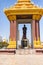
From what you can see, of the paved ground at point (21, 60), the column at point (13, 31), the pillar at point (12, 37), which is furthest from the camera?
the column at point (13, 31)

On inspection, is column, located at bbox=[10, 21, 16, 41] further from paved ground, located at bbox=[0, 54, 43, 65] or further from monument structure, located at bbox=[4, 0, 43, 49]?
paved ground, located at bbox=[0, 54, 43, 65]

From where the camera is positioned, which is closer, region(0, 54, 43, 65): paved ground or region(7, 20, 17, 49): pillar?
region(0, 54, 43, 65): paved ground

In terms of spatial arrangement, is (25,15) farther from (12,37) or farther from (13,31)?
(12,37)

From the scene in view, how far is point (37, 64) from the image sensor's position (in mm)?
14883

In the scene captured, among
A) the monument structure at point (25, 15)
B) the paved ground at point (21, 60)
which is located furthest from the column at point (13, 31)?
the paved ground at point (21, 60)

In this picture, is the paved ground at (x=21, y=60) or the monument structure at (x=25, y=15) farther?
the monument structure at (x=25, y=15)

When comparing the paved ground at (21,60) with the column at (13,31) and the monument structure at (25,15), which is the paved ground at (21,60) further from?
the column at (13,31)

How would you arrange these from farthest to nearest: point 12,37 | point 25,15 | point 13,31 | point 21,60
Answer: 1. point 25,15
2. point 13,31
3. point 12,37
4. point 21,60

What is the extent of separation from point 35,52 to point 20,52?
1614 millimetres

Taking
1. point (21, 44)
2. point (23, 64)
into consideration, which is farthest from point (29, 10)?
point (23, 64)

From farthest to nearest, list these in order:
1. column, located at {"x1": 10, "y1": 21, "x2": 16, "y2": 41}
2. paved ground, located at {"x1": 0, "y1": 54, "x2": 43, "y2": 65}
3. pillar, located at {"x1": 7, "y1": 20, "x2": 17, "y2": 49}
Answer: column, located at {"x1": 10, "y1": 21, "x2": 16, "y2": 41} < pillar, located at {"x1": 7, "y1": 20, "x2": 17, "y2": 49} < paved ground, located at {"x1": 0, "y1": 54, "x2": 43, "y2": 65}

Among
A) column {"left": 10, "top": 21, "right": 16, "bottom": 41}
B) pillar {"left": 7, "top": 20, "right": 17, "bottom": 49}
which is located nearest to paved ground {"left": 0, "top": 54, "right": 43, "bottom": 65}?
pillar {"left": 7, "top": 20, "right": 17, "bottom": 49}

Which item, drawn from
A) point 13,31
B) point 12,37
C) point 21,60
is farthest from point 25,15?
point 21,60

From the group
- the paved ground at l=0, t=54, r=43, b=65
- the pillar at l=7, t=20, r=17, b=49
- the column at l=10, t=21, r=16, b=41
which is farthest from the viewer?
the column at l=10, t=21, r=16, b=41
